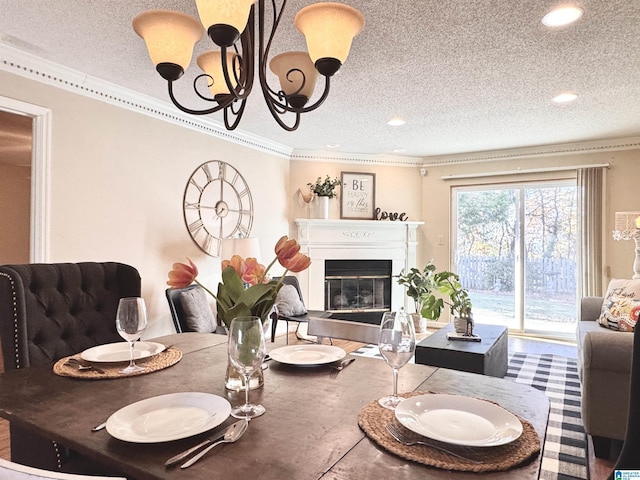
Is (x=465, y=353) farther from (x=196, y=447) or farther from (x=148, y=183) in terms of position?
(x=148, y=183)

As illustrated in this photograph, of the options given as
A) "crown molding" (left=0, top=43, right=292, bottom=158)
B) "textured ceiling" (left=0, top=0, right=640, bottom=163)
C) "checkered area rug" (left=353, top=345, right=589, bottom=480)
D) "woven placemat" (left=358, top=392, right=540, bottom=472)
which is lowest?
"checkered area rug" (left=353, top=345, right=589, bottom=480)

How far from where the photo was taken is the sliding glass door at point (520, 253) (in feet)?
16.3

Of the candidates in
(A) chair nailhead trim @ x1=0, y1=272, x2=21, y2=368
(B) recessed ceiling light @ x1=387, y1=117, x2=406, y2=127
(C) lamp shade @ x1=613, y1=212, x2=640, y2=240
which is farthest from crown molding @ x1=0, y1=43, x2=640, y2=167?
(A) chair nailhead trim @ x1=0, y1=272, x2=21, y2=368

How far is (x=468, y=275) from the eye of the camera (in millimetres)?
5562

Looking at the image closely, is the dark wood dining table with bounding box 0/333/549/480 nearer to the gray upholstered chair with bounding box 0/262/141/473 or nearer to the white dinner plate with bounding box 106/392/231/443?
the white dinner plate with bounding box 106/392/231/443

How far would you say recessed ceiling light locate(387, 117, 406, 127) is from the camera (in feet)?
12.8

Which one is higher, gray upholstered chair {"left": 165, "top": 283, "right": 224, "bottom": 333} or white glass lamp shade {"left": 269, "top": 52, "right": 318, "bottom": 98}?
white glass lamp shade {"left": 269, "top": 52, "right": 318, "bottom": 98}

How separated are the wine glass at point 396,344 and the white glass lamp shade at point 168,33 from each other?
1.26 metres

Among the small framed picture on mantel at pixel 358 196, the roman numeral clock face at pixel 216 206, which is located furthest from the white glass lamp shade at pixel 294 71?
the small framed picture on mantel at pixel 358 196

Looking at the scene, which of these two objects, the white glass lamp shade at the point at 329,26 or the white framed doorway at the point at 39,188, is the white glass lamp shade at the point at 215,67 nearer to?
the white glass lamp shade at the point at 329,26

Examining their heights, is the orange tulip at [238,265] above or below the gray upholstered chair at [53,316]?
above

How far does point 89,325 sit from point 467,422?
62.8 inches

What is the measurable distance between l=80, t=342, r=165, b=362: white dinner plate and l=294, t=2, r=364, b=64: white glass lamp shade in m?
1.26

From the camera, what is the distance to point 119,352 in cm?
147
